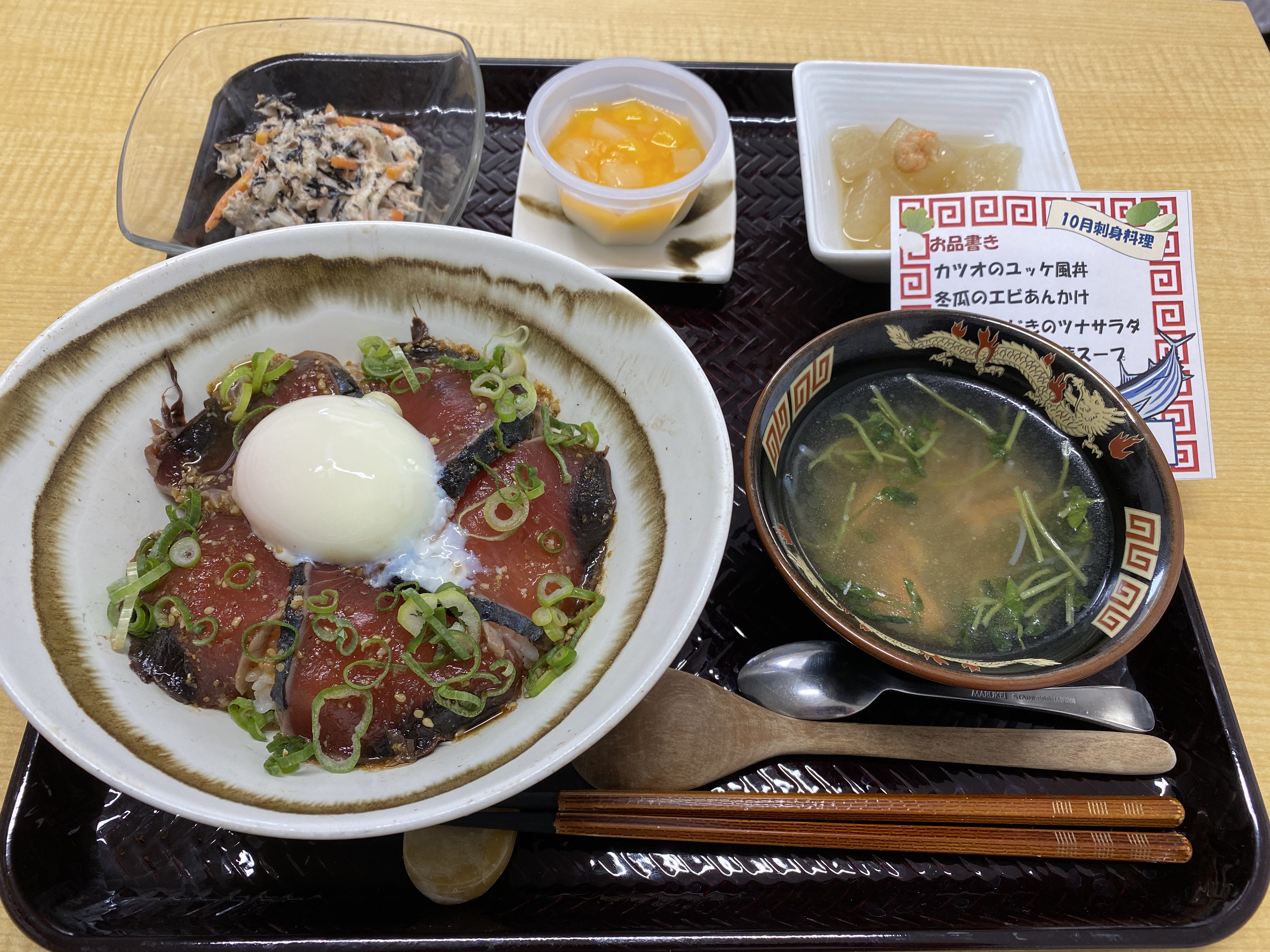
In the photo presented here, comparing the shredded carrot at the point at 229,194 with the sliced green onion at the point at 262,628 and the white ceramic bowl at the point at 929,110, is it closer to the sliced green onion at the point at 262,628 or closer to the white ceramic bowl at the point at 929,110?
the sliced green onion at the point at 262,628

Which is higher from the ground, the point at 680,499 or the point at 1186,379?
the point at 680,499

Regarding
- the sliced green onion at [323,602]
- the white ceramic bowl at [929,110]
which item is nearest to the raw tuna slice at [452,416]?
the sliced green onion at [323,602]

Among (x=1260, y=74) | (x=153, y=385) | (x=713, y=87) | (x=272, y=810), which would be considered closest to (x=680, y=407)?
(x=272, y=810)

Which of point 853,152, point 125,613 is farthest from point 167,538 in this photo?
point 853,152

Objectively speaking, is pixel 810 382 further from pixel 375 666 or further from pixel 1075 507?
pixel 375 666

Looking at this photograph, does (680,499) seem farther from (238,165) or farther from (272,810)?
(238,165)

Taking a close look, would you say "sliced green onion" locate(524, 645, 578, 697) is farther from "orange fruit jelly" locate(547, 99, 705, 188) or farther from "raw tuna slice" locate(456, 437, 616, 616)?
"orange fruit jelly" locate(547, 99, 705, 188)

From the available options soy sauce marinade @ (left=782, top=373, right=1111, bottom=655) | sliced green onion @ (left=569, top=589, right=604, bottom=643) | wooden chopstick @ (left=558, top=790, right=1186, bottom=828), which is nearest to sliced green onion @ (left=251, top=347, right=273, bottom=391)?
sliced green onion @ (left=569, top=589, right=604, bottom=643)
